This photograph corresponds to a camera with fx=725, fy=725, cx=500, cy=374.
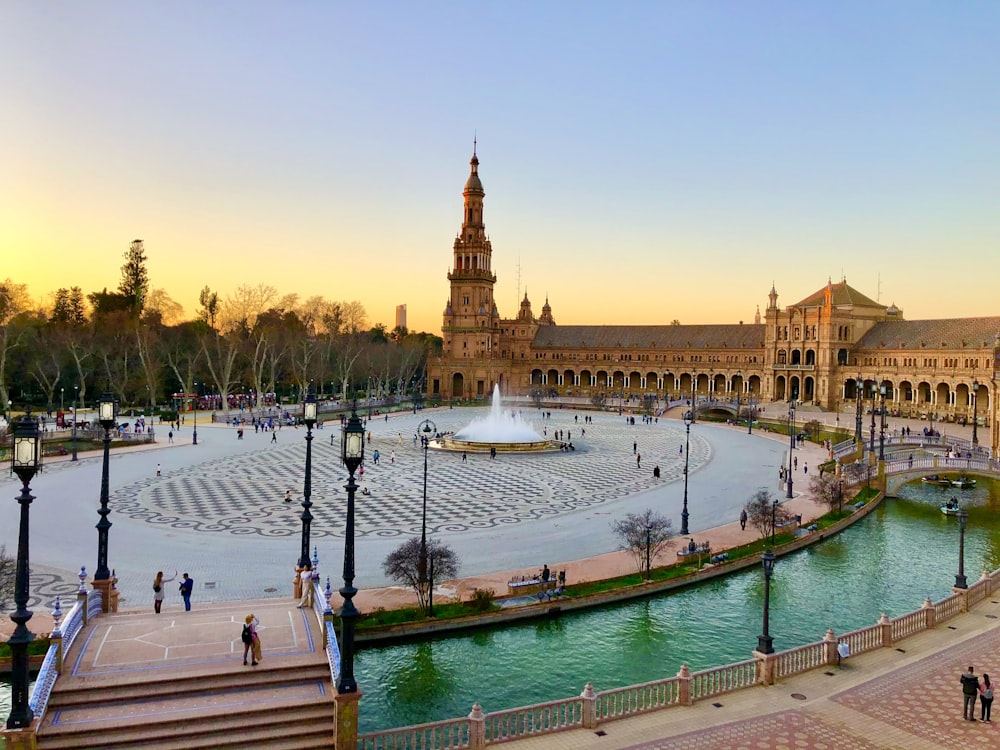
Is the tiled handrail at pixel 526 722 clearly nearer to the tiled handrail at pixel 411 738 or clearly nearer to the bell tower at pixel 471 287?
the tiled handrail at pixel 411 738

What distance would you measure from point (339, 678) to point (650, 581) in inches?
482

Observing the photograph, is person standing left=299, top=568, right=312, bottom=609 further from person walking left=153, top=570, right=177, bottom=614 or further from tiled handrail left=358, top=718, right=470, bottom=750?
tiled handrail left=358, top=718, right=470, bottom=750

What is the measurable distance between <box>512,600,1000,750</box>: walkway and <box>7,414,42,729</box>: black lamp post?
7714 millimetres

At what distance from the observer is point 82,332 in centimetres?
7506

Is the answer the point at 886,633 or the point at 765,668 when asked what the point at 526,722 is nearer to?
the point at 765,668

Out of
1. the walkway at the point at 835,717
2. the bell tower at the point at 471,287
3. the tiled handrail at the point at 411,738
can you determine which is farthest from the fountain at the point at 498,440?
the bell tower at the point at 471,287

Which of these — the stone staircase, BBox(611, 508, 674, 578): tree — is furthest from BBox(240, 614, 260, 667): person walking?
BBox(611, 508, 674, 578): tree

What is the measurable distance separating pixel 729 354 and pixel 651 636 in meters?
89.1

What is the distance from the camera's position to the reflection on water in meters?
16.2

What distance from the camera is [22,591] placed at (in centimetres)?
1080

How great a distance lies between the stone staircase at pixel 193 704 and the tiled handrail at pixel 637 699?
501 cm

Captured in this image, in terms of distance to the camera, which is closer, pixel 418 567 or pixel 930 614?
pixel 930 614

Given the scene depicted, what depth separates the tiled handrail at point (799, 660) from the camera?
1543 cm

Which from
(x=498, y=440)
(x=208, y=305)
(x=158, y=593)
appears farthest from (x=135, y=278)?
(x=158, y=593)
